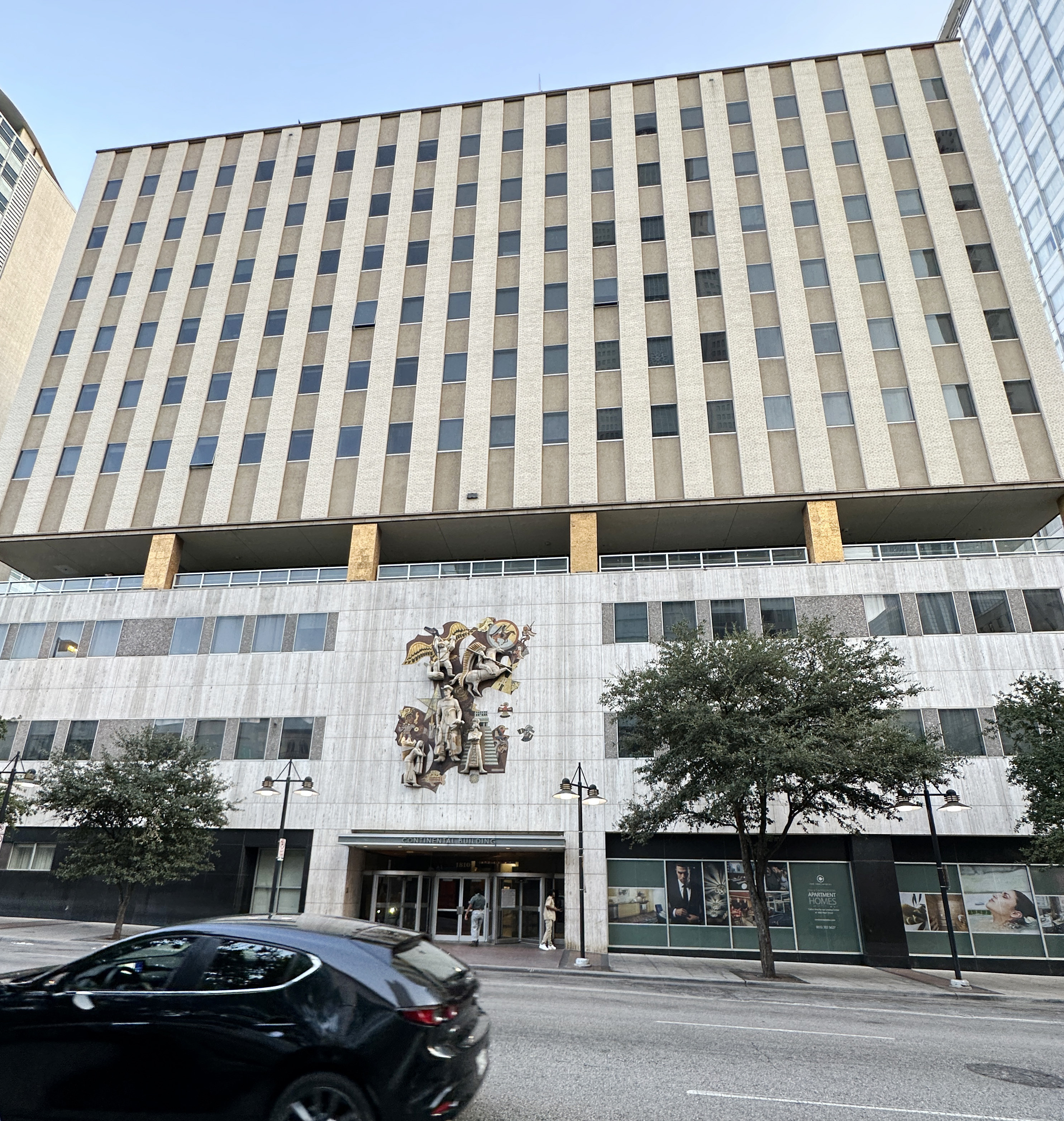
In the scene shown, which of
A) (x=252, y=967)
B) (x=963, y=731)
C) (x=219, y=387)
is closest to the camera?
(x=252, y=967)

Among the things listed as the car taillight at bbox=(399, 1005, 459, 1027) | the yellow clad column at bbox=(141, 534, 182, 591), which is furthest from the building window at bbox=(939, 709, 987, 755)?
the yellow clad column at bbox=(141, 534, 182, 591)

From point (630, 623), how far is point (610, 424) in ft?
30.2

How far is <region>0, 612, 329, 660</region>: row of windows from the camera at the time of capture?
31094 mm

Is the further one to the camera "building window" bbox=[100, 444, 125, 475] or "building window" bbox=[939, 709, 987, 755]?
"building window" bbox=[100, 444, 125, 475]

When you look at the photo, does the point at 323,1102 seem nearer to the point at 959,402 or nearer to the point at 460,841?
the point at 460,841

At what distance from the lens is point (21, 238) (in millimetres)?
63625

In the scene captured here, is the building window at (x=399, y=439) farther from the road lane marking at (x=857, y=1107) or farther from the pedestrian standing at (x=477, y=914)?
the road lane marking at (x=857, y=1107)

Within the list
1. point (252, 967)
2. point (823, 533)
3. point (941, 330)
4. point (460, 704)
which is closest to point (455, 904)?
point (460, 704)

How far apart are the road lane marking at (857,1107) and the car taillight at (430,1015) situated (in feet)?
10.8

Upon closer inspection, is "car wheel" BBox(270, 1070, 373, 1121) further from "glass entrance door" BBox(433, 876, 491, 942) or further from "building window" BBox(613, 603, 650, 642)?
"glass entrance door" BBox(433, 876, 491, 942)

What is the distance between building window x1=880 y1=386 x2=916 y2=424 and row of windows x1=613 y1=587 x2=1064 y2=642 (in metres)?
7.77

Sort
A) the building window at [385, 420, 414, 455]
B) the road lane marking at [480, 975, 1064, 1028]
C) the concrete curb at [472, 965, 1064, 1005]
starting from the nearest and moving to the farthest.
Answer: the road lane marking at [480, 975, 1064, 1028] < the concrete curb at [472, 965, 1064, 1005] < the building window at [385, 420, 414, 455]

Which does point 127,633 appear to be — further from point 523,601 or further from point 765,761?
point 765,761

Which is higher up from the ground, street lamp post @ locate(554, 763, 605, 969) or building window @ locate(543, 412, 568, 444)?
building window @ locate(543, 412, 568, 444)
